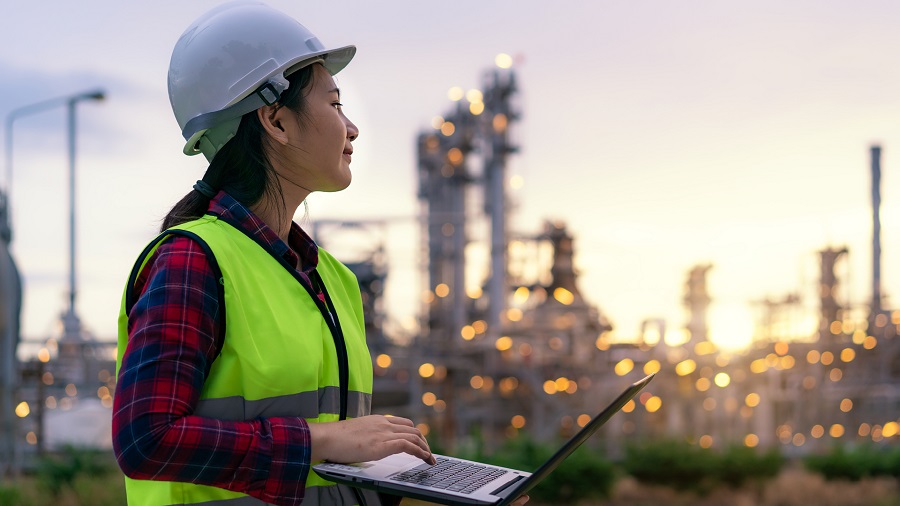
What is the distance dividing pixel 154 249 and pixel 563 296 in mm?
33157

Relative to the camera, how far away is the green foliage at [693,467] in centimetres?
1903

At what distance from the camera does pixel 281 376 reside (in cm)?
211

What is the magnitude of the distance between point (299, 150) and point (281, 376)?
0.55 metres

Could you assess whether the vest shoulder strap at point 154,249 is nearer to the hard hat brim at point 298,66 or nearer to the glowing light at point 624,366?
the hard hat brim at point 298,66

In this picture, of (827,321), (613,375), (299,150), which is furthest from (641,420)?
(299,150)

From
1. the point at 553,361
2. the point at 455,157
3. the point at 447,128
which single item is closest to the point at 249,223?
the point at 553,361

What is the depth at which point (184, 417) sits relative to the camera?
200 centimetres

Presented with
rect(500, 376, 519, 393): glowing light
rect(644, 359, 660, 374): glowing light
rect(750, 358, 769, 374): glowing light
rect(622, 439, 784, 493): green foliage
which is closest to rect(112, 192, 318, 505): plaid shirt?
rect(622, 439, 784, 493): green foliage

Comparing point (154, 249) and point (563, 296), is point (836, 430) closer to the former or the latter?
point (563, 296)

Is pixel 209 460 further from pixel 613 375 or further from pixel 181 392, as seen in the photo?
pixel 613 375

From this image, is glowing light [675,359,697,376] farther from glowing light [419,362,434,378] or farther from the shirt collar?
the shirt collar

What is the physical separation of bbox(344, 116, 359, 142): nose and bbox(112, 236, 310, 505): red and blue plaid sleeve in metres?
0.58

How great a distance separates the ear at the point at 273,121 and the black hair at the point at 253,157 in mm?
15

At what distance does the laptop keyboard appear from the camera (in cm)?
212
